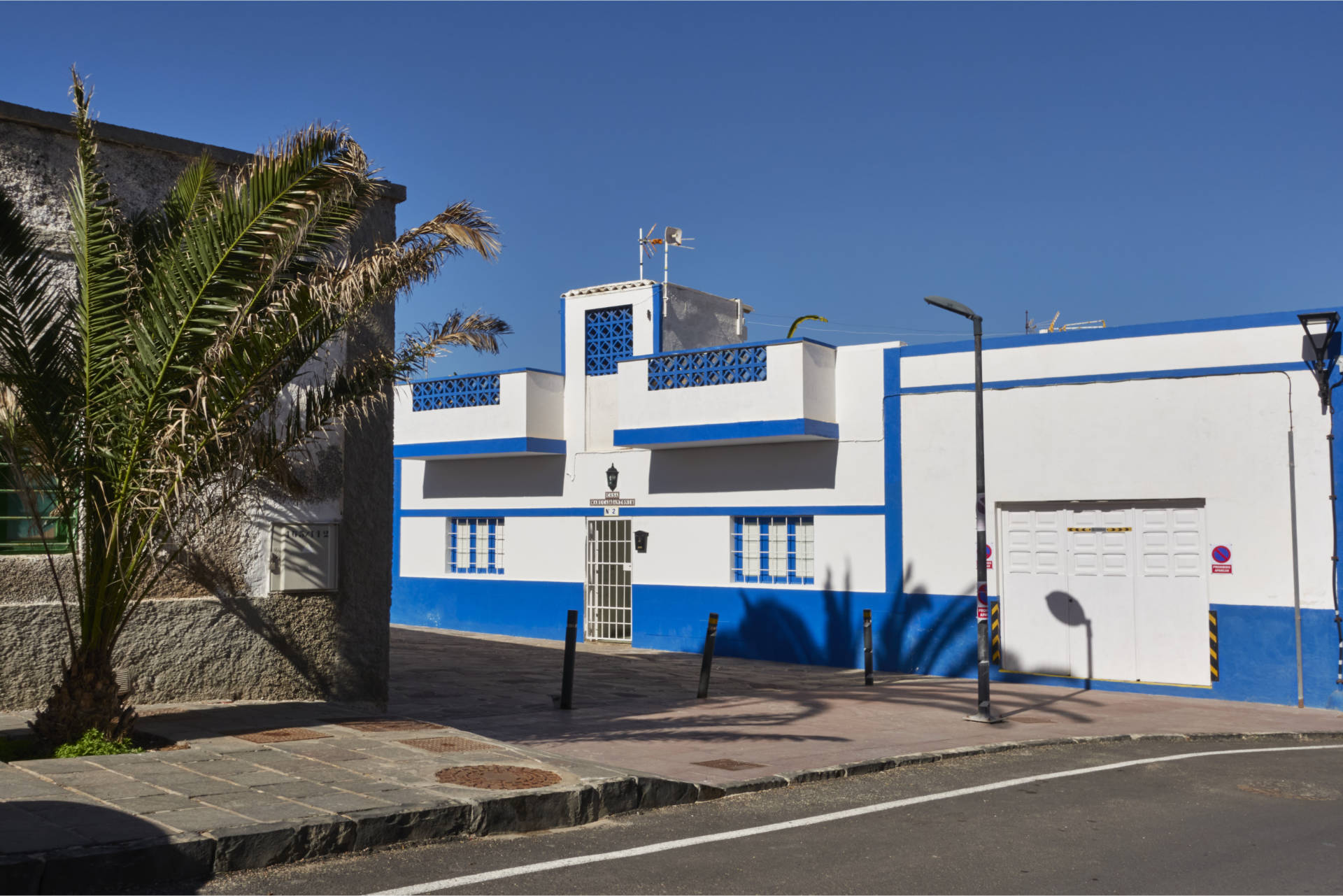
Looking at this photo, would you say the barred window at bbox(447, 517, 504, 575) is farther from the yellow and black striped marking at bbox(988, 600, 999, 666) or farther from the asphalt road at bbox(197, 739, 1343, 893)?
the asphalt road at bbox(197, 739, 1343, 893)

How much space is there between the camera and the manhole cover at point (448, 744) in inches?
362

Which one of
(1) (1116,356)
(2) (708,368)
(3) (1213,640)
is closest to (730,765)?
(3) (1213,640)

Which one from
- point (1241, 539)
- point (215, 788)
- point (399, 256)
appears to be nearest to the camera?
point (215, 788)

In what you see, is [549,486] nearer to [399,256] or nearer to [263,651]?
[263,651]

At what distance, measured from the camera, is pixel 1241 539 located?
50.9 ft

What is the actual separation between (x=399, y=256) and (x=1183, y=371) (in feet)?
37.0

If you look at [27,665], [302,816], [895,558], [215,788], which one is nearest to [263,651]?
[27,665]

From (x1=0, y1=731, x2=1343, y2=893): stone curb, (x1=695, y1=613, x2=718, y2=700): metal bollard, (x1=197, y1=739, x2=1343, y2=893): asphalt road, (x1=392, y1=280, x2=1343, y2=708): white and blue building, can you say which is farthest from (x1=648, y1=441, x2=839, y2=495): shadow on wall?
(x1=0, y1=731, x2=1343, y2=893): stone curb

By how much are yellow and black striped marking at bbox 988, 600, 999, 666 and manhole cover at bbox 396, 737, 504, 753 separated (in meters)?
9.90

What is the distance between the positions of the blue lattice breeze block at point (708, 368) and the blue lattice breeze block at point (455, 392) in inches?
162

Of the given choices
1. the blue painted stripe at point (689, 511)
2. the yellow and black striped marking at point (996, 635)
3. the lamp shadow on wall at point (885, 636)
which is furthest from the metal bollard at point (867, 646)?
the blue painted stripe at point (689, 511)

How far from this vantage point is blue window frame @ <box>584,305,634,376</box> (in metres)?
22.8

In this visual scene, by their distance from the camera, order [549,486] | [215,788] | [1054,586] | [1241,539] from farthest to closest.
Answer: [549,486]
[1054,586]
[1241,539]
[215,788]

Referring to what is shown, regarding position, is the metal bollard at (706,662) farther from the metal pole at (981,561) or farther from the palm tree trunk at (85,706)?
the palm tree trunk at (85,706)
